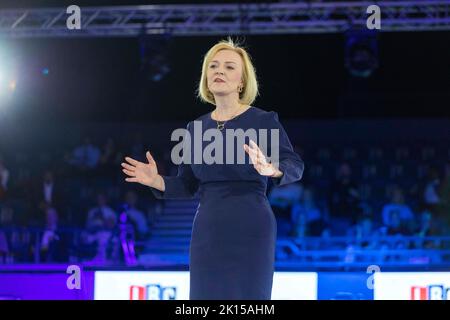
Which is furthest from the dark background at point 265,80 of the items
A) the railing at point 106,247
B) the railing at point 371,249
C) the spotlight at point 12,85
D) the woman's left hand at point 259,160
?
the woman's left hand at point 259,160

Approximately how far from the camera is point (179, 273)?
4238mm

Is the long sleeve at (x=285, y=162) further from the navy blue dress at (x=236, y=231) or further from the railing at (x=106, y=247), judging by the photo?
the railing at (x=106, y=247)

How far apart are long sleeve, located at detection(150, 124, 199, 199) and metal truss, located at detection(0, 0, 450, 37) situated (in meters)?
4.55

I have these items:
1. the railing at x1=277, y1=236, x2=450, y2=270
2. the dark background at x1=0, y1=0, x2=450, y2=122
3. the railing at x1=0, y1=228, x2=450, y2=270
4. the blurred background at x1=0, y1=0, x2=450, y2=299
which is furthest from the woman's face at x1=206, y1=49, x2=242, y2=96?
the dark background at x1=0, y1=0, x2=450, y2=122

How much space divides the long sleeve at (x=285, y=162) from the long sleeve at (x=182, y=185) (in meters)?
0.28

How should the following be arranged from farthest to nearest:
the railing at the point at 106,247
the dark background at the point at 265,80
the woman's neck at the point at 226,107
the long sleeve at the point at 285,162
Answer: the dark background at the point at 265,80 → the railing at the point at 106,247 → the woman's neck at the point at 226,107 → the long sleeve at the point at 285,162

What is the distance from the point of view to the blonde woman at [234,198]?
2041mm

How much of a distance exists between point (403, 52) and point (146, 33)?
3.08m

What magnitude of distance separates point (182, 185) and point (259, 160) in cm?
36

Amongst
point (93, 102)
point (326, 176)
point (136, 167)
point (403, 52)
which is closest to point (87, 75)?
point (93, 102)

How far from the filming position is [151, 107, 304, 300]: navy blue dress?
2.04 metres

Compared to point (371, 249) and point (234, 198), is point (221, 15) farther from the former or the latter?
point (234, 198)

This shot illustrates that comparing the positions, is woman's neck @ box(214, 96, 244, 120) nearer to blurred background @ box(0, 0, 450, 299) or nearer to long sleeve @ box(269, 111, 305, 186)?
long sleeve @ box(269, 111, 305, 186)
